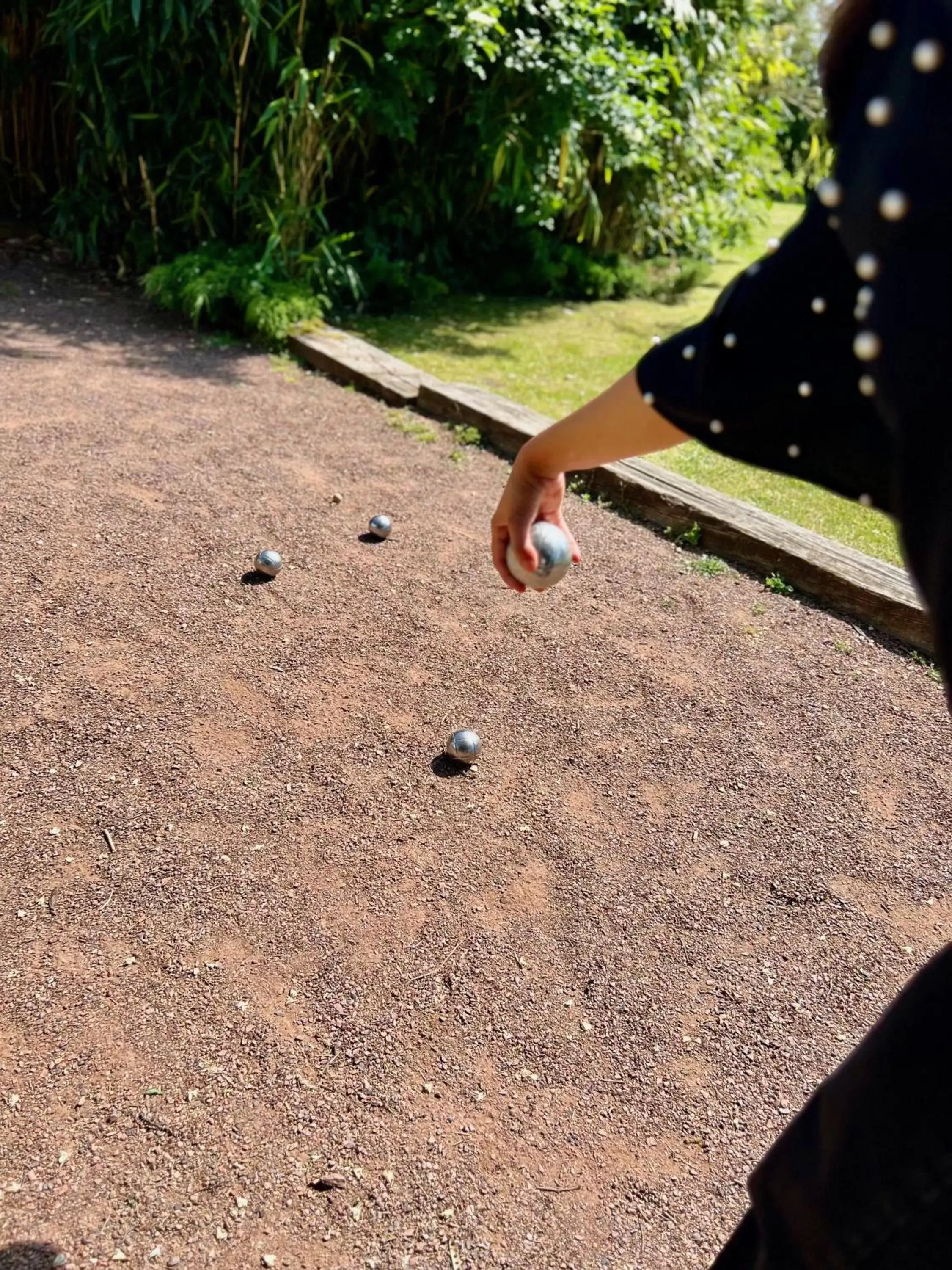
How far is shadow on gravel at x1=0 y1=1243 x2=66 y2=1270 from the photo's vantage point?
204 cm

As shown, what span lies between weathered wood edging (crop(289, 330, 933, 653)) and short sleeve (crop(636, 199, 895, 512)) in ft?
10.1

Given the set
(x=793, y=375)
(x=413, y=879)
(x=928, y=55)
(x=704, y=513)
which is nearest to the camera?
(x=928, y=55)

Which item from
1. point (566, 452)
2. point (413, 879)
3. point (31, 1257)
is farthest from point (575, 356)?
point (31, 1257)

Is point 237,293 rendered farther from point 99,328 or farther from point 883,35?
point 883,35

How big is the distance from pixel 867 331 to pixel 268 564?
3.66 metres

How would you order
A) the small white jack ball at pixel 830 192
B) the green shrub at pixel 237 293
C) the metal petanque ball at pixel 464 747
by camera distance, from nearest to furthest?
the small white jack ball at pixel 830 192 → the metal petanque ball at pixel 464 747 → the green shrub at pixel 237 293

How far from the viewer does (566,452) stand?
150 cm

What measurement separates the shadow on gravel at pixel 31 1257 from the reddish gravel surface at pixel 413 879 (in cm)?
2

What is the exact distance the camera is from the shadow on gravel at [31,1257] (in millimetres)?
2043

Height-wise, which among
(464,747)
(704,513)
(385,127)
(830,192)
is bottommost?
(464,747)

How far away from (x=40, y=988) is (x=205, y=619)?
178 centimetres

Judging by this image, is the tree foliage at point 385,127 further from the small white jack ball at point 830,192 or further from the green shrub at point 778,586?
the small white jack ball at point 830,192

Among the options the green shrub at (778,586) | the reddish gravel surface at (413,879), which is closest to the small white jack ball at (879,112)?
the reddish gravel surface at (413,879)

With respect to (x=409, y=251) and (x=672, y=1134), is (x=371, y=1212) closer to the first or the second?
→ (x=672, y=1134)
